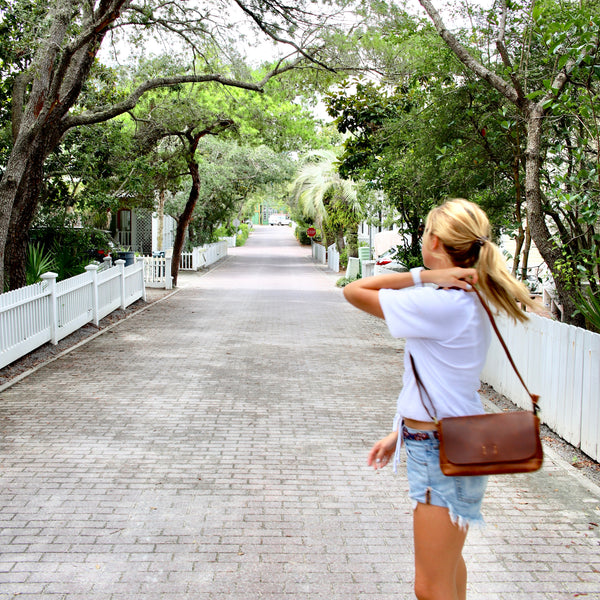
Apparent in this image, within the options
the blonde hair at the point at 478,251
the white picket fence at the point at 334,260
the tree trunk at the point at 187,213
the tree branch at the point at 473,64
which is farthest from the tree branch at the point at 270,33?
the white picket fence at the point at 334,260

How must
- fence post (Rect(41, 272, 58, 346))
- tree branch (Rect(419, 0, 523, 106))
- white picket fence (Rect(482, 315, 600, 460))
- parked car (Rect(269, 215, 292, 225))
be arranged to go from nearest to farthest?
white picket fence (Rect(482, 315, 600, 460))
tree branch (Rect(419, 0, 523, 106))
fence post (Rect(41, 272, 58, 346))
parked car (Rect(269, 215, 292, 225))

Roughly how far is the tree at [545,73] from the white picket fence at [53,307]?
256 inches

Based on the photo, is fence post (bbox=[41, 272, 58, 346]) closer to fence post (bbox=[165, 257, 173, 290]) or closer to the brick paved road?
the brick paved road

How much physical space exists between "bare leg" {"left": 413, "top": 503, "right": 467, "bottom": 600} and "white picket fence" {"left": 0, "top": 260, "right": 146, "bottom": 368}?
7464 millimetres

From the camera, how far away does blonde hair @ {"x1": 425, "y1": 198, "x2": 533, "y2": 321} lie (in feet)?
7.83

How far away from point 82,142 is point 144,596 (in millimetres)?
13109

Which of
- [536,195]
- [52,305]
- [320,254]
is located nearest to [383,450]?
[536,195]

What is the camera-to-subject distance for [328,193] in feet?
100

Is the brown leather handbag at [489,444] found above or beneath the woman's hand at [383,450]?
above

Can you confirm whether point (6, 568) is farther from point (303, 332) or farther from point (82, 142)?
point (82, 142)

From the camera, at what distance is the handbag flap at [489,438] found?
2.33m

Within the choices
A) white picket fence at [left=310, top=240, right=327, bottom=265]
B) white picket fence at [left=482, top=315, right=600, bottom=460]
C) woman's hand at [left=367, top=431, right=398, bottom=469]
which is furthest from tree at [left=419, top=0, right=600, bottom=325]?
white picket fence at [left=310, top=240, right=327, bottom=265]

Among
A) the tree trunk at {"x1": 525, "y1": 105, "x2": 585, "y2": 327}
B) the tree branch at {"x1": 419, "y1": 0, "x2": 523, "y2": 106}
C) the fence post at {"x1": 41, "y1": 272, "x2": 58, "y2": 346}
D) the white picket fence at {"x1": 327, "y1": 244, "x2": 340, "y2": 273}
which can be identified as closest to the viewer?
the tree trunk at {"x1": 525, "y1": 105, "x2": 585, "y2": 327}

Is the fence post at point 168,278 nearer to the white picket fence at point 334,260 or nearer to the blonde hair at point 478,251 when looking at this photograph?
the white picket fence at point 334,260
